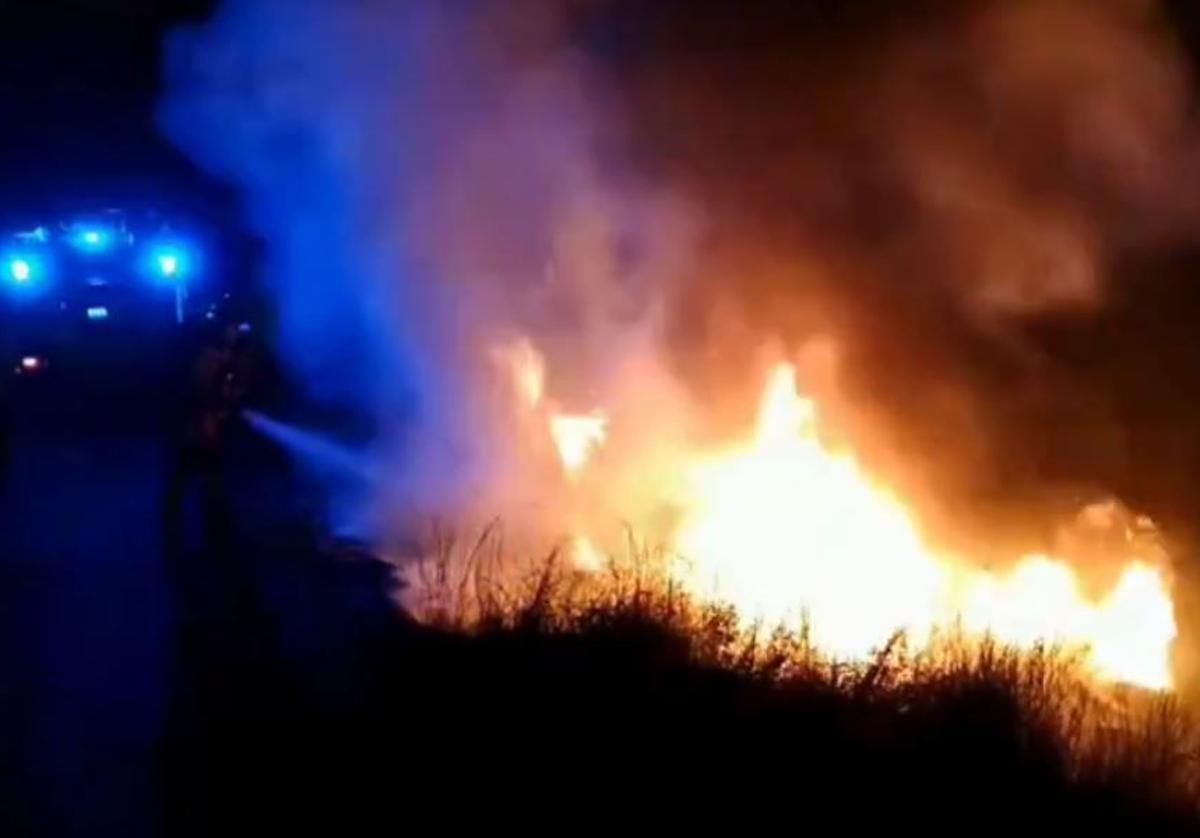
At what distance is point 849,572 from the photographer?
381 inches

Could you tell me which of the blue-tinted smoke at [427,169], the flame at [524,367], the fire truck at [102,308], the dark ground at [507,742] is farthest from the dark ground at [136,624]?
the fire truck at [102,308]

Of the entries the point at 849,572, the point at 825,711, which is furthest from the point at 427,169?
the point at 825,711

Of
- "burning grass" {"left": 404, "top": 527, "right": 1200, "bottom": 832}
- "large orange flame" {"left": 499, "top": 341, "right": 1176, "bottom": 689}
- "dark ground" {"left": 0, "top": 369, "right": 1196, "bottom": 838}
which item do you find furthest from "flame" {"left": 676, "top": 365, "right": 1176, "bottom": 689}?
"dark ground" {"left": 0, "top": 369, "right": 1196, "bottom": 838}

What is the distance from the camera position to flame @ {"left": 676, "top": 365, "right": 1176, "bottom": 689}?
8.83 m

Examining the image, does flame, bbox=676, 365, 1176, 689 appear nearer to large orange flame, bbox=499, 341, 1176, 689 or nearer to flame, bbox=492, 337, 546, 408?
large orange flame, bbox=499, 341, 1176, 689

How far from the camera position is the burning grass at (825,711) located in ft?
19.7

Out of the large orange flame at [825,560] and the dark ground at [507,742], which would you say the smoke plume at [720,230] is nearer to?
the large orange flame at [825,560]

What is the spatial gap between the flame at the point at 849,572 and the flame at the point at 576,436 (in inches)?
27.6

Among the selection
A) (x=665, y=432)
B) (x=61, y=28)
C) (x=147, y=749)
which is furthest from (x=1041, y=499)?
(x=61, y=28)

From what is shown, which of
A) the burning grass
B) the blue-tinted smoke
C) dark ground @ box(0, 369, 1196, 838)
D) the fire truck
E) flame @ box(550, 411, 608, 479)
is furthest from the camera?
the fire truck

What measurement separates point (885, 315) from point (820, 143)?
1.19 m

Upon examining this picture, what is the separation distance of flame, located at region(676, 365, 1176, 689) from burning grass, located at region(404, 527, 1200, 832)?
83 centimetres

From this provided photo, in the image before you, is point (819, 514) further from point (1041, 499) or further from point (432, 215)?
point (432, 215)

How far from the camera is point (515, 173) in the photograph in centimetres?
1108
